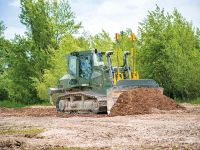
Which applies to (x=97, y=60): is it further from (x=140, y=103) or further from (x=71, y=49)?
(x=71, y=49)

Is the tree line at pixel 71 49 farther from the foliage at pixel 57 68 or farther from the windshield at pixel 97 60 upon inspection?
the windshield at pixel 97 60

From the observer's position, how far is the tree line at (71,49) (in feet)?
110

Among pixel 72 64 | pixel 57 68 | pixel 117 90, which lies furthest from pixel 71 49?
pixel 117 90

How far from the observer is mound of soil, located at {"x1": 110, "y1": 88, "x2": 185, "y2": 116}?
20.8 m

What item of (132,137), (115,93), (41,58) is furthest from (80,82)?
(41,58)

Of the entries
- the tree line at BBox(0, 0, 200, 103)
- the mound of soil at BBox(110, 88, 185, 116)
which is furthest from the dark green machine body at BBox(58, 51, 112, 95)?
the tree line at BBox(0, 0, 200, 103)

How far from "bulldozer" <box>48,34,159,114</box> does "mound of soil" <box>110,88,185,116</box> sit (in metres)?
0.43

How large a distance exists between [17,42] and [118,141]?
43.3 metres

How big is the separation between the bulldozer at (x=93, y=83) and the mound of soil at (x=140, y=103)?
430 millimetres

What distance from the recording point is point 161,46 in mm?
37938

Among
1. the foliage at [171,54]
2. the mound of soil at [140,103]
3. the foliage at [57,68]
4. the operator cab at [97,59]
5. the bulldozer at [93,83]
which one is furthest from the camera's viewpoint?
the foliage at [57,68]

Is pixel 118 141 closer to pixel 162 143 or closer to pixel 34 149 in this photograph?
pixel 162 143

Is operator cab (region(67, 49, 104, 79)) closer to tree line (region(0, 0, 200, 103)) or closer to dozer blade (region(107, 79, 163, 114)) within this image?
dozer blade (region(107, 79, 163, 114))

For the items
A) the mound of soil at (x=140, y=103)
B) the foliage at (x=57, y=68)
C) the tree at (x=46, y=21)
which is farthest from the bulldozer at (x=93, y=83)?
the tree at (x=46, y=21)
